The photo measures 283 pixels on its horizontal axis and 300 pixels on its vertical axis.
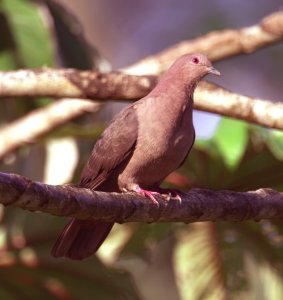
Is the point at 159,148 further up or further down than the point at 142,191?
further up

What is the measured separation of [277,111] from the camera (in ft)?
16.2

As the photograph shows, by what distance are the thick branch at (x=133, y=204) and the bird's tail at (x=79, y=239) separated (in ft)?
2.51

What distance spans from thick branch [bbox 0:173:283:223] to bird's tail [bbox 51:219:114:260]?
77 centimetres

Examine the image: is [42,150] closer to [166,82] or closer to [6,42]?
[6,42]

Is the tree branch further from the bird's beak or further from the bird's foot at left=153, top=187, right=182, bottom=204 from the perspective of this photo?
the bird's foot at left=153, top=187, right=182, bottom=204

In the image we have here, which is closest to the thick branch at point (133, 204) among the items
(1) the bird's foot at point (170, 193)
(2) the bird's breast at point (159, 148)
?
(1) the bird's foot at point (170, 193)

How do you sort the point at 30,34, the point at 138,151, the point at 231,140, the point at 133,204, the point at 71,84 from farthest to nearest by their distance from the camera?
the point at 30,34 → the point at 231,140 → the point at 71,84 → the point at 138,151 → the point at 133,204

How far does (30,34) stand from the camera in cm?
662

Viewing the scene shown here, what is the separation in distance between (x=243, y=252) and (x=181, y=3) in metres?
8.74

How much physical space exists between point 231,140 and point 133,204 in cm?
185

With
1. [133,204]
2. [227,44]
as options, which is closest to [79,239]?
[133,204]

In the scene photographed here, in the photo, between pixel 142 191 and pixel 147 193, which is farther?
pixel 142 191

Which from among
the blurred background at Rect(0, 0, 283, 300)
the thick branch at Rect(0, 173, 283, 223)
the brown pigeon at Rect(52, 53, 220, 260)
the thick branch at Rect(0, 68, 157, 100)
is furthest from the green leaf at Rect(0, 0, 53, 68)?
the thick branch at Rect(0, 173, 283, 223)

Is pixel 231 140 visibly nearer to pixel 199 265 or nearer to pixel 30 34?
pixel 199 265
